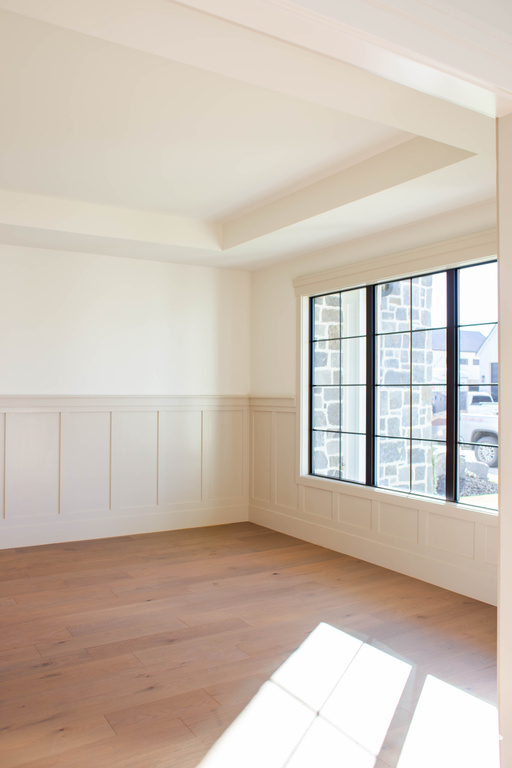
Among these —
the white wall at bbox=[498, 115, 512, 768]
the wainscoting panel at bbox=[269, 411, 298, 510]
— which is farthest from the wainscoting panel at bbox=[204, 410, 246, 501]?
the white wall at bbox=[498, 115, 512, 768]

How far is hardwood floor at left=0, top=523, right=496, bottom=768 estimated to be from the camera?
2344mm

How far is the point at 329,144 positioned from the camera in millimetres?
3510

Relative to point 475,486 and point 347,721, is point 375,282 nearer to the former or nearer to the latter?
point 475,486

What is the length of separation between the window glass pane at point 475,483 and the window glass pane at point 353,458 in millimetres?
1008

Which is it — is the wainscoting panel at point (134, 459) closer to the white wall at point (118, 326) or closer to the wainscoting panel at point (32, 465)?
the white wall at point (118, 326)

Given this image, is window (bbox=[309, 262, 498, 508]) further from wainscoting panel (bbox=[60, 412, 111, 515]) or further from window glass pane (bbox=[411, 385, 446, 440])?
wainscoting panel (bbox=[60, 412, 111, 515])

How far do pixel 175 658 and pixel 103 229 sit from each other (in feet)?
10.6

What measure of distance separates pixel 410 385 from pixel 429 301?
0.63 meters

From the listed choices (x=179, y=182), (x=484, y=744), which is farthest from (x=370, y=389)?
(x=484, y=744)

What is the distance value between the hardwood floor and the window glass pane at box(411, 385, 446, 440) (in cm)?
104

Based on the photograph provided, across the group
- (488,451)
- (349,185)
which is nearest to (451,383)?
(488,451)

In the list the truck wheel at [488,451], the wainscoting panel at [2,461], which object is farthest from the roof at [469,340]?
the wainscoting panel at [2,461]

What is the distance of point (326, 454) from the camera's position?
5.34 metres

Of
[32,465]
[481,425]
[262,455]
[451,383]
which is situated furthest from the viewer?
[262,455]
